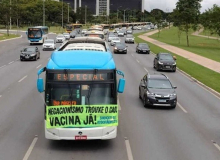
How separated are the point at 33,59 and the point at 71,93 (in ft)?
103

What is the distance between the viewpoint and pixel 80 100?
12914mm

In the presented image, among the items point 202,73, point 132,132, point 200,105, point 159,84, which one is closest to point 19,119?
point 132,132

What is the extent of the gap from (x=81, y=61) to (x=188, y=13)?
6276cm

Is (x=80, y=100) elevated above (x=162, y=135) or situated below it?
above

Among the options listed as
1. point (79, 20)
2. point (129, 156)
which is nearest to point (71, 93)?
point (129, 156)

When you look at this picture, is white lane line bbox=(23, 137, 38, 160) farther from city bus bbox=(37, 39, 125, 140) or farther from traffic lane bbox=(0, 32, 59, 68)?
traffic lane bbox=(0, 32, 59, 68)

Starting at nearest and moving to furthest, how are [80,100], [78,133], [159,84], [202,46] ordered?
[78,133] < [80,100] < [159,84] < [202,46]

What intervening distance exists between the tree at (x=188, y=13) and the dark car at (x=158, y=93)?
5414 centimetres

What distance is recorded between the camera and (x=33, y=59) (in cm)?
4328

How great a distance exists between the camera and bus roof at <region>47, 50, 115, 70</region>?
13125 millimetres

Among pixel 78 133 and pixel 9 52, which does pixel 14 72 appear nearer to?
pixel 9 52

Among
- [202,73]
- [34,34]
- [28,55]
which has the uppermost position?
[34,34]

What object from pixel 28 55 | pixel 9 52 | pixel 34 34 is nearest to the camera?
pixel 28 55

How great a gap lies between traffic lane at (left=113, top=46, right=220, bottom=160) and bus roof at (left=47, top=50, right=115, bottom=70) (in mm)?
3075
